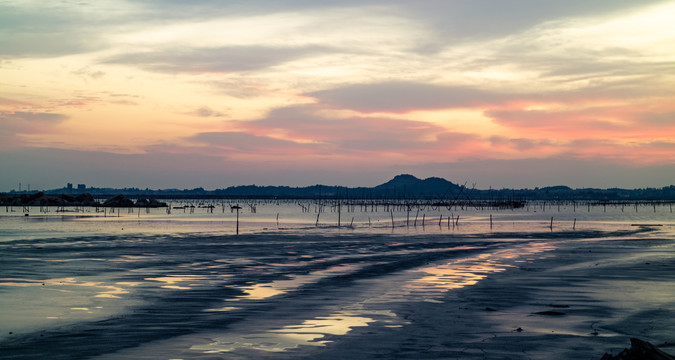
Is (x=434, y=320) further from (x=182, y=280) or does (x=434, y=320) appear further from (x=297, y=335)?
(x=182, y=280)

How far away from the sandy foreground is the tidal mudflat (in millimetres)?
46

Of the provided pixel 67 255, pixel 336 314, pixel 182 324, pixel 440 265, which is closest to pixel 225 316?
pixel 182 324

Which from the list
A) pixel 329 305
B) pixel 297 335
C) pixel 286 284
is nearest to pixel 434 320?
pixel 329 305

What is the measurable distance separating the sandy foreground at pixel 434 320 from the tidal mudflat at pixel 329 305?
46 millimetres

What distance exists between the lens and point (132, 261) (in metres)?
29.8

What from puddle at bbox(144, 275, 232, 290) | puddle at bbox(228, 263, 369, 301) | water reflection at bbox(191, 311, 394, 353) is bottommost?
puddle at bbox(228, 263, 369, 301)

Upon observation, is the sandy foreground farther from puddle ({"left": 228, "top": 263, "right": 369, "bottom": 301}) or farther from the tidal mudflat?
puddle ({"left": 228, "top": 263, "right": 369, "bottom": 301})

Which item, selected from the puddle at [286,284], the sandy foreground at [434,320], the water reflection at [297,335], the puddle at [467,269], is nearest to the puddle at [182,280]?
the puddle at [286,284]

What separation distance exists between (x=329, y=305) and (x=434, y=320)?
3526 mm

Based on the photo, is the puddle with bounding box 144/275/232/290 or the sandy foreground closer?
the sandy foreground

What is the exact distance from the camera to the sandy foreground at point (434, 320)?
12031mm

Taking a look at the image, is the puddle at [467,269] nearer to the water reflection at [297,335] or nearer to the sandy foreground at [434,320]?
the sandy foreground at [434,320]

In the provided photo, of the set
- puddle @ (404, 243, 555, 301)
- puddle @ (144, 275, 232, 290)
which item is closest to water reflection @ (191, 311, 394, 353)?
puddle @ (404, 243, 555, 301)

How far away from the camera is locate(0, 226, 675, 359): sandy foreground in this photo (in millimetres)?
12031
